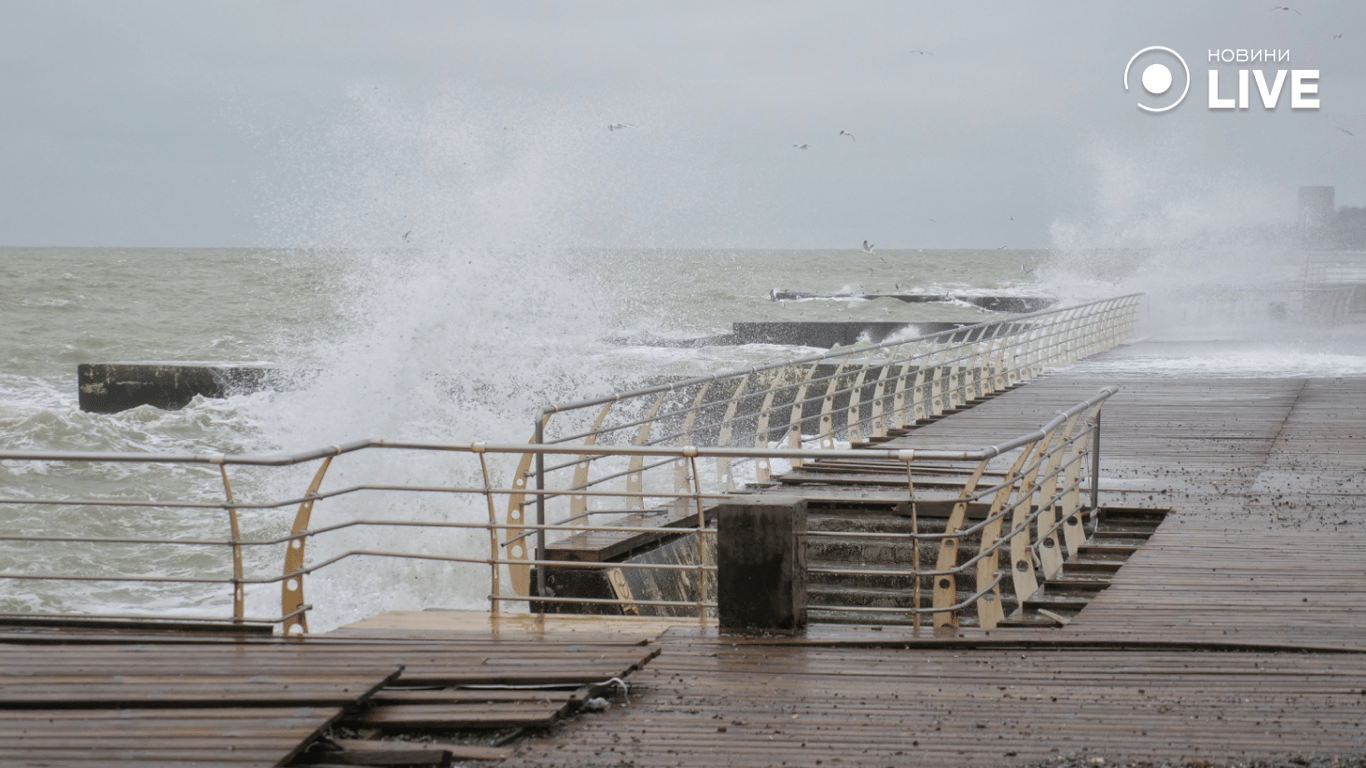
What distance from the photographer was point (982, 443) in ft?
36.9

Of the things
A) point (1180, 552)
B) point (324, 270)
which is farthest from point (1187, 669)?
point (324, 270)

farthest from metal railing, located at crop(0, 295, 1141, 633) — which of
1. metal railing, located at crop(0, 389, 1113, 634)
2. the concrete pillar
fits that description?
the concrete pillar

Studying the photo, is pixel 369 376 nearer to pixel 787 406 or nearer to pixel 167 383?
pixel 167 383

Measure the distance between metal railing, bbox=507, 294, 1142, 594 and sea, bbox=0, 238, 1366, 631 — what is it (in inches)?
47.7

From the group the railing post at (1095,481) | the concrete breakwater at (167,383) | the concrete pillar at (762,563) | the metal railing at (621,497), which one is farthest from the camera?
the concrete breakwater at (167,383)

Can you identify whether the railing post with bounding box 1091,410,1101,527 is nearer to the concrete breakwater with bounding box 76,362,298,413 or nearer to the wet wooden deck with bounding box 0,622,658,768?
the wet wooden deck with bounding box 0,622,658,768

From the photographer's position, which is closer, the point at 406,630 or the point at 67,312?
the point at 406,630

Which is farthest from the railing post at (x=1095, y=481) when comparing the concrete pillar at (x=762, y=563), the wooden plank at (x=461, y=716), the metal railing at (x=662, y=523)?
the wooden plank at (x=461, y=716)

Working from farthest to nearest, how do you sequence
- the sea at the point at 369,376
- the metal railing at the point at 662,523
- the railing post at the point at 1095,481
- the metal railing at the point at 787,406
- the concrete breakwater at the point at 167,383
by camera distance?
the concrete breakwater at the point at 167,383
the sea at the point at 369,376
the railing post at the point at 1095,481
the metal railing at the point at 787,406
the metal railing at the point at 662,523

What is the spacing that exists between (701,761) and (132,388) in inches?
903

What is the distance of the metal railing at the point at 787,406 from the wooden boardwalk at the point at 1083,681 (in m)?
1.32

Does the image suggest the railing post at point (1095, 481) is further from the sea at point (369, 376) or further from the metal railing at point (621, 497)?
the sea at point (369, 376)

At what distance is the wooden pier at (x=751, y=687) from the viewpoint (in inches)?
148

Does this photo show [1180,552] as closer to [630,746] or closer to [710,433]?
[630,746]
